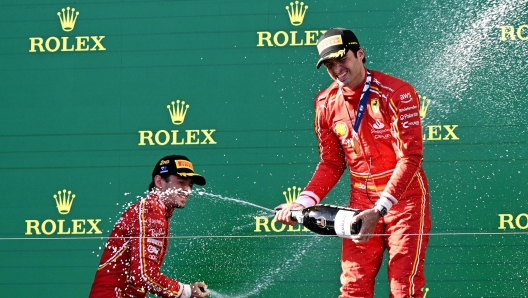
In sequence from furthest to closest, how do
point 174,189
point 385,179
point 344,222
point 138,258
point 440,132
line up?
1. point 440,132
2. point 174,189
3. point 138,258
4. point 385,179
5. point 344,222

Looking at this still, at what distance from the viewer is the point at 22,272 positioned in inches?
→ 174

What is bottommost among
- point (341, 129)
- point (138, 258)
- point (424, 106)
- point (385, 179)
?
point (138, 258)

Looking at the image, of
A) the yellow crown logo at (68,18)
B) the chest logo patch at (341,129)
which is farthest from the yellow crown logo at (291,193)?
the yellow crown logo at (68,18)

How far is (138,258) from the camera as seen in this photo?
374 centimetres

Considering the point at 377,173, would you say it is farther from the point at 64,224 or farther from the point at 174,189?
the point at 64,224

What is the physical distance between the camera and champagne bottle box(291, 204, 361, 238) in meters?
3.32

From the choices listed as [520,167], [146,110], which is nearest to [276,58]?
[146,110]

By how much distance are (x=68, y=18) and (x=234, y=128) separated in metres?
0.96

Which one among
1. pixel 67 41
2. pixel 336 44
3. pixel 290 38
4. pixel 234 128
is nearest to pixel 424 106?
pixel 290 38

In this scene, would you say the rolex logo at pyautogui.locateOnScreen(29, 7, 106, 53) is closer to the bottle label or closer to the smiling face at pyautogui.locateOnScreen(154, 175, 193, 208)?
the smiling face at pyautogui.locateOnScreen(154, 175, 193, 208)

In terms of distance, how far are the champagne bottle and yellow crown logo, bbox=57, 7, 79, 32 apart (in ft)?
5.52

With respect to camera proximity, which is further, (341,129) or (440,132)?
(440,132)

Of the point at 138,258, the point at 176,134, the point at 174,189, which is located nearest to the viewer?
the point at 138,258

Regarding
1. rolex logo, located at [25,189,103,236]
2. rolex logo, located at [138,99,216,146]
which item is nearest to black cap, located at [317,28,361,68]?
rolex logo, located at [138,99,216,146]
